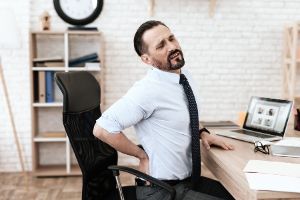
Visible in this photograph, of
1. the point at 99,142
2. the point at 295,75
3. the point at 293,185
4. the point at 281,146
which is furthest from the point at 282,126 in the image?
the point at 295,75

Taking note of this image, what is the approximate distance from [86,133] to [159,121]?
1.14 ft

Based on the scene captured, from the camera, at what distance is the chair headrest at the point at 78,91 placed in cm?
175

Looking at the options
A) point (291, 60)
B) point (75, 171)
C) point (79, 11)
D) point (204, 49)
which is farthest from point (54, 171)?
A: point (291, 60)

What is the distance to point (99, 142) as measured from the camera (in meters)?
1.92

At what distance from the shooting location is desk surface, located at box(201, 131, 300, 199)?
1338mm

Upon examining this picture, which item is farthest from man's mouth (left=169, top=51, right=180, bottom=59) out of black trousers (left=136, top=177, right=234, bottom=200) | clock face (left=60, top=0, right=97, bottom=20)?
clock face (left=60, top=0, right=97, bottom=20)

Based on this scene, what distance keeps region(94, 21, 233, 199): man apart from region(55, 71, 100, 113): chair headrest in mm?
151

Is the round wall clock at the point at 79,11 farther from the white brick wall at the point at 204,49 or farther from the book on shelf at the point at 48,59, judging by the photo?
the book on shelf at the point at 48,59

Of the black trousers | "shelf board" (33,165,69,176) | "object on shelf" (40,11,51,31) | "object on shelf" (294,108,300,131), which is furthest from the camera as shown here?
"shelf board" (33,165,69,176)

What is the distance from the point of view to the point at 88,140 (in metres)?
1.85

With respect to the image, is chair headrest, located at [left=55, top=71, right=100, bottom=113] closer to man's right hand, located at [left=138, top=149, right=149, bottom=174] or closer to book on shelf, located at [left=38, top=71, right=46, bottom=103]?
man's right hand, located at [left=138, top=149, right=149, bottom=174]

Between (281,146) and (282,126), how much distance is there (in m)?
0.22

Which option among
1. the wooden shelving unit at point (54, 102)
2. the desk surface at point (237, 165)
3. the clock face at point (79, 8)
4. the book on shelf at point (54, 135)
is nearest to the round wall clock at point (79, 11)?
the clock face at point (79, 8)

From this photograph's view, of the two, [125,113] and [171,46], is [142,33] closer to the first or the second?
[171,46]
